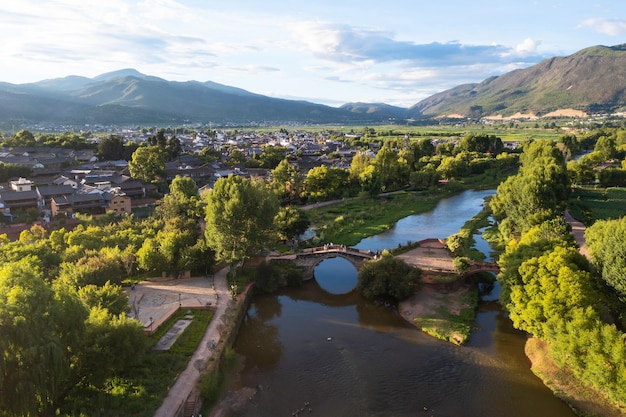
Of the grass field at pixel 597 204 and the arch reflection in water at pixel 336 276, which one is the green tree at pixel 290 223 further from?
the grass field at pixel 597 204

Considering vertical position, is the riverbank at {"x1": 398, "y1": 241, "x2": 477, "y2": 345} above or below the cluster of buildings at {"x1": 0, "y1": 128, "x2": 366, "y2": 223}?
below

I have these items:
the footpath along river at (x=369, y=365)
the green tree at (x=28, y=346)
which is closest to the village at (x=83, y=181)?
the footpath along river at (x=369, y=365)

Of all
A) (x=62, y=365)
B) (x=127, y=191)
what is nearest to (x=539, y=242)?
(x=62, y=365)

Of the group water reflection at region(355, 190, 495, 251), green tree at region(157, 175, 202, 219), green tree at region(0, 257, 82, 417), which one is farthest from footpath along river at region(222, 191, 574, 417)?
green tree at region(157, 175, 202, 219)

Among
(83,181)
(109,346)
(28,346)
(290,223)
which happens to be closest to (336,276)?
(290,223)

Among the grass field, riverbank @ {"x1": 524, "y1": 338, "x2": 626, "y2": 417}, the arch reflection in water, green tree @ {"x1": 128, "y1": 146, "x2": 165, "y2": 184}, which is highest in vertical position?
green tree @ {"x1": 128, "y1": 146, "x2": 165, "y2": 184}

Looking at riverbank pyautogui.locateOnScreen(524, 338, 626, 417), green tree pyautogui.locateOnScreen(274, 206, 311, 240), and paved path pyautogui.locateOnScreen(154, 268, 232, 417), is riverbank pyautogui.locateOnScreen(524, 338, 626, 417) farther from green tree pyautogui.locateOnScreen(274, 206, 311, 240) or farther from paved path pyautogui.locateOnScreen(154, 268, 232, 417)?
green tree pyautogui.locateOnScreen(274, 206, 311, 240)

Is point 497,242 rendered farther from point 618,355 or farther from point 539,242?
point 618,355

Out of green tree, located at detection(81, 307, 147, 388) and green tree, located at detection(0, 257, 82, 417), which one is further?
green tree, located at detection(81, 307, 147, 388)
